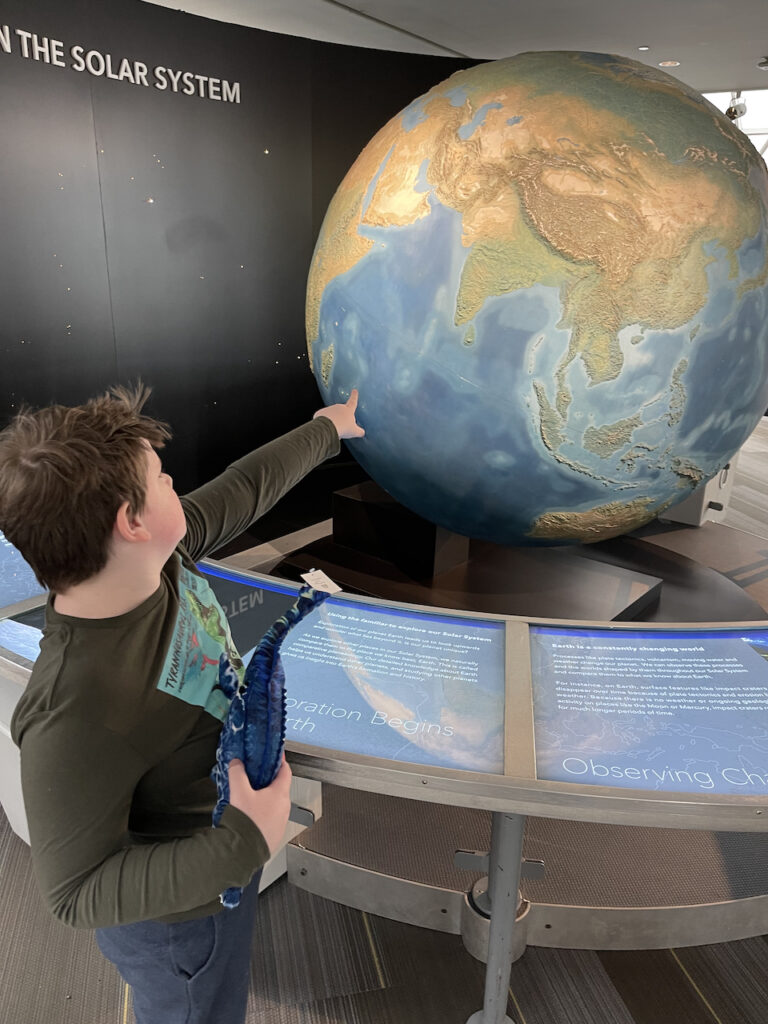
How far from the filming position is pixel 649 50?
391 centimetres

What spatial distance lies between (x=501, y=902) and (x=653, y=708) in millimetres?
506

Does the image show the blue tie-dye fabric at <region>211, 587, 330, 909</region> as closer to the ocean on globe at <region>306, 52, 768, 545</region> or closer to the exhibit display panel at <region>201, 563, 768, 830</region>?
the exhibit display panel at <region>201, 563, 768, 830</region>

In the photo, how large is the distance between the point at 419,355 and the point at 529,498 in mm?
500

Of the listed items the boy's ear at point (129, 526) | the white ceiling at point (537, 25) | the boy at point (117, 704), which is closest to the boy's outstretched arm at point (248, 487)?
the boy at point (117, 704)

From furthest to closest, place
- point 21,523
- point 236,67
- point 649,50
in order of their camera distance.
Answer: point 649,50
point 236,67
point 21,523

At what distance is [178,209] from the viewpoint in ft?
10.9

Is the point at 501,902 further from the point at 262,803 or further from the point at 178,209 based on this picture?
the point at 178,209

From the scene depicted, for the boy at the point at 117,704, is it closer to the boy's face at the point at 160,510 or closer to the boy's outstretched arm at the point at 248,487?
the boy's face at the point at 160,510

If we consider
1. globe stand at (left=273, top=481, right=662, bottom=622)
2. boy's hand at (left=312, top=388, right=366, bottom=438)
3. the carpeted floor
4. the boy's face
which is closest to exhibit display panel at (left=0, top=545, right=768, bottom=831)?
boy's hand at (left=312, top=388, right=366, bottom=438)

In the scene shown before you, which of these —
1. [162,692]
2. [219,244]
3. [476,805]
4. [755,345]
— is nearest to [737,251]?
[755,345]

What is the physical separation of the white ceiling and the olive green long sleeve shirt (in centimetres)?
318

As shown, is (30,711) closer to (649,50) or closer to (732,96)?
(649,50)

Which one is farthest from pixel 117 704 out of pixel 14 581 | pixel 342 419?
pixel 14 581

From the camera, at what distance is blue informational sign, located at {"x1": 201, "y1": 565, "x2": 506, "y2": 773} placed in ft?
4.32
